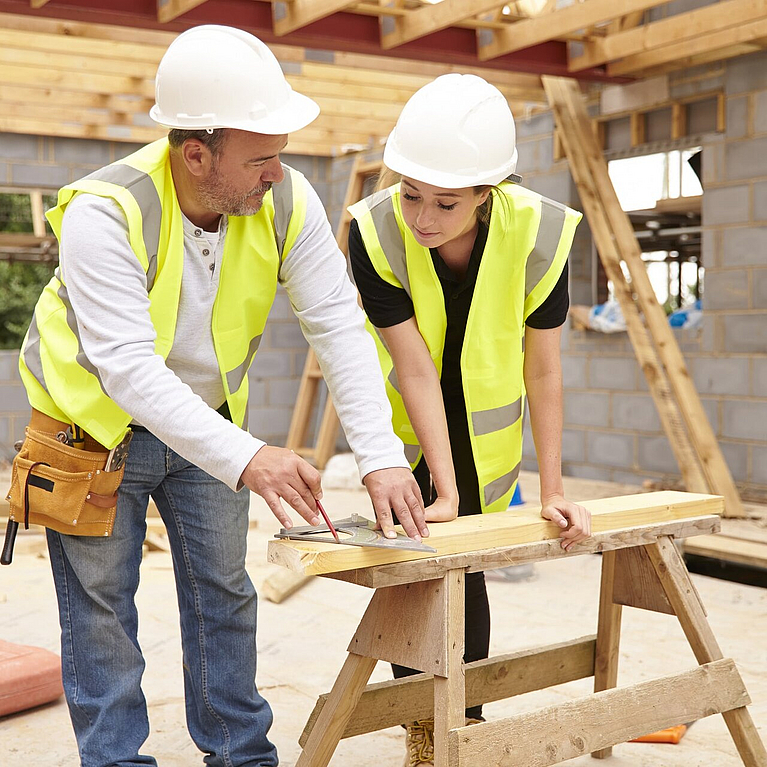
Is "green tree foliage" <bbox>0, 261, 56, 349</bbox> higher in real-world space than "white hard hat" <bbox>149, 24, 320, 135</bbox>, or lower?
lower

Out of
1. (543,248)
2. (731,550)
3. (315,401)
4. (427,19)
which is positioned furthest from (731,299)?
(543,248)

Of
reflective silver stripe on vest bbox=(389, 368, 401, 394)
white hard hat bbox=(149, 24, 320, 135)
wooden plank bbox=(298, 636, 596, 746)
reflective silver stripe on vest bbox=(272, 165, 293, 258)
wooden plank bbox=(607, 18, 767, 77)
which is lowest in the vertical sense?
wooden plank bbox=(298, 636, 596, 746)

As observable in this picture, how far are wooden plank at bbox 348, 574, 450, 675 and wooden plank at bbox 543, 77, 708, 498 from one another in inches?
136

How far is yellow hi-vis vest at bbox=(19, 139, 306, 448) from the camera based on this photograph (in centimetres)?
182

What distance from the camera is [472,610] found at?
2.34m

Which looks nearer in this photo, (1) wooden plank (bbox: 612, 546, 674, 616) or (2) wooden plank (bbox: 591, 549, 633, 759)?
(1) wooden plank (bbox: 612, 546, 674, 616)

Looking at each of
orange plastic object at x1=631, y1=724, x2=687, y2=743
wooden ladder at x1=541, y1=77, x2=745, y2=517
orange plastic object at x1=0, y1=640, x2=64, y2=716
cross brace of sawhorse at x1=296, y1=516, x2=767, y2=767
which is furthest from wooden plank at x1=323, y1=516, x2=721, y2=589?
wooden ladder at x1=541, y1=77, x2=745, y2=517

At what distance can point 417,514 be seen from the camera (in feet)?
5.98

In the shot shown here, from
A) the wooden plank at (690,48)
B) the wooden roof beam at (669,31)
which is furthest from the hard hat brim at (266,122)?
the wooden plank at (690,48)

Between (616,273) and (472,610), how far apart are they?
3381 millimetres

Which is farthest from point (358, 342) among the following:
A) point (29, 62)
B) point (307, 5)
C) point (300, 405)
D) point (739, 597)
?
point (300, 405)

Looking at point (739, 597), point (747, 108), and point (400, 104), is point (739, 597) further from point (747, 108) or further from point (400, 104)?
point (400, 104)

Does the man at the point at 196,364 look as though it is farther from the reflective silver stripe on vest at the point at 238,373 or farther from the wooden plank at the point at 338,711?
the wooden plank at the point at 338,711

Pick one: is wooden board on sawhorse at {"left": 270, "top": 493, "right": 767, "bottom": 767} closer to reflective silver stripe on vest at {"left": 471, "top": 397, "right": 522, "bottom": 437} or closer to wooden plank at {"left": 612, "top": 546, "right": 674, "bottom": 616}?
wooden plank at {"left": 612, "top": 546, "right": 674, "bottom": 616}
